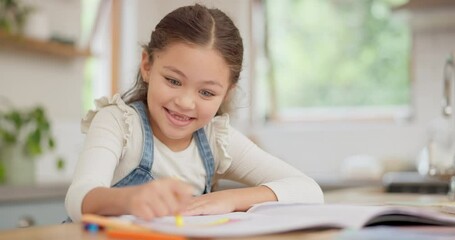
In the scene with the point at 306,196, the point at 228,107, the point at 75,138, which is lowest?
the point at 75,138

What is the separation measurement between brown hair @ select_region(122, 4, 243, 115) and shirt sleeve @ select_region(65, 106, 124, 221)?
11 cm

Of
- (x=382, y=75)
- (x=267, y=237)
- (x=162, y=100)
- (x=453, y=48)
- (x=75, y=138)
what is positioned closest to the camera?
(x=267, y=237)

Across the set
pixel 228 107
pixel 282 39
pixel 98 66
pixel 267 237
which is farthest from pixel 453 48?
pixel 267 237

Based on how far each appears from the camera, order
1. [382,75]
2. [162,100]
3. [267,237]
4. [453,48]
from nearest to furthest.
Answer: [267,237] → [162,100] → [453,48] → [382,75]

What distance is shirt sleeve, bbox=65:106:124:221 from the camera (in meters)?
0.95

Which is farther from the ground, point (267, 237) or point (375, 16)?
point (375, 16)

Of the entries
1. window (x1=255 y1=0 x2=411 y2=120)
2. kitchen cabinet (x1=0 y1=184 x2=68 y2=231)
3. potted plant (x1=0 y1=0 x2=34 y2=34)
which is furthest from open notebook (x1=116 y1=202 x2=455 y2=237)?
window (x1=255 y1=0 x2=411 y2=120)

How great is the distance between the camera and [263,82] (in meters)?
4.42

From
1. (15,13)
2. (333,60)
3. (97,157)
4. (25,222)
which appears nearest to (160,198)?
(97,157)

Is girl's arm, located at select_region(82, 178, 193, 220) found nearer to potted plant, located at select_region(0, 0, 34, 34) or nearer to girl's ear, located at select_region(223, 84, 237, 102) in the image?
girl's ear, located at select_region(223, 84, 237, 102)

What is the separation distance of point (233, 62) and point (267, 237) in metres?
0.41

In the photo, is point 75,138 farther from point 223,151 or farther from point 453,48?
point 223,151

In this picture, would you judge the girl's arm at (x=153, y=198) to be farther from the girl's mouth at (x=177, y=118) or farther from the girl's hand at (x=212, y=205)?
the girl's mouth at (x=177, y=118)

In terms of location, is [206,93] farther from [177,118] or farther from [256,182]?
[256,182]
